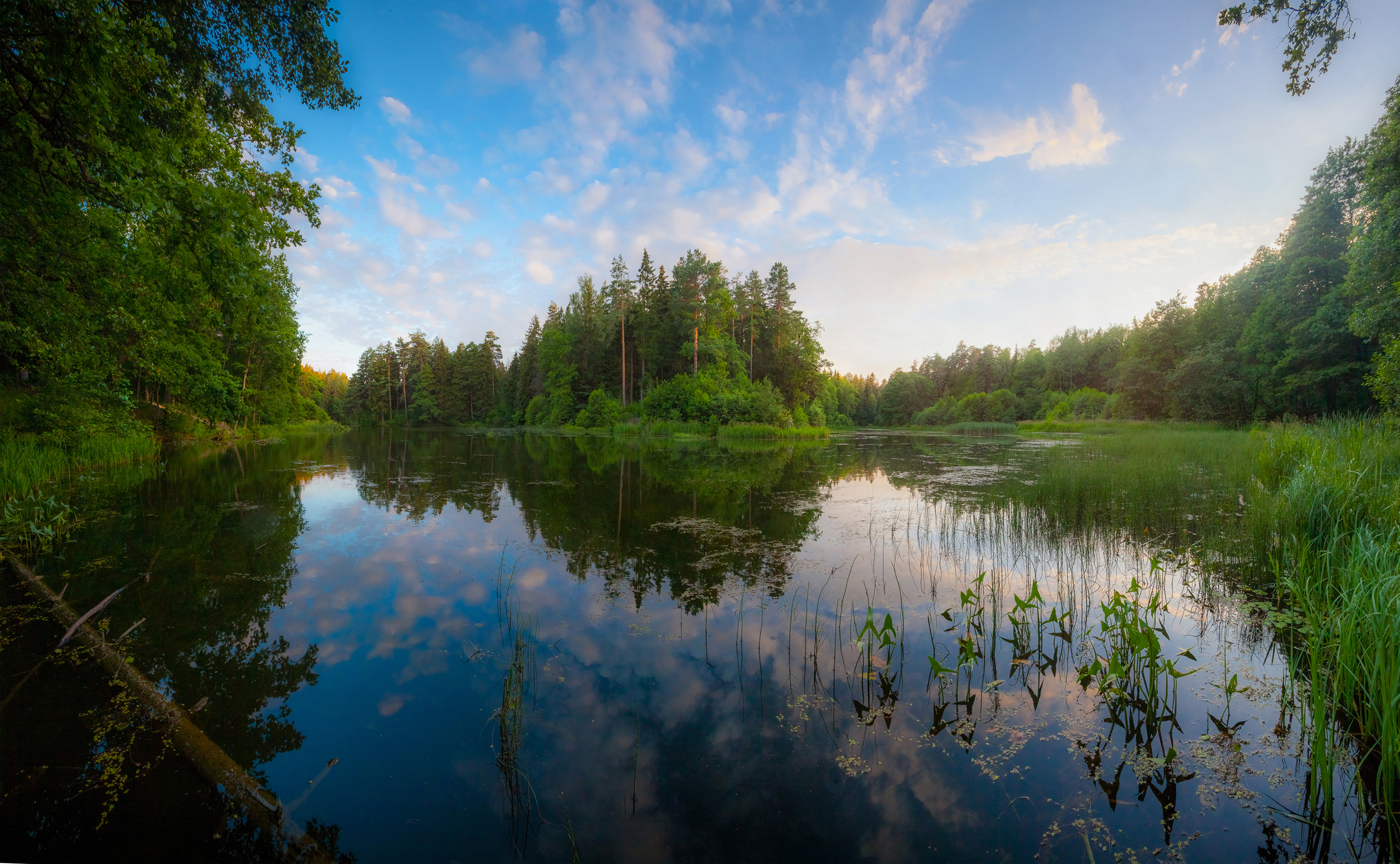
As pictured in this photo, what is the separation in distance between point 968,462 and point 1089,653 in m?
15.0

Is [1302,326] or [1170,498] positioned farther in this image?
[1302,326]

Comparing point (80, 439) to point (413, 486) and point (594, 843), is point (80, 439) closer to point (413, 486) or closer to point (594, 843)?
point (413, 486)

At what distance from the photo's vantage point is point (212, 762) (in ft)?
8.38

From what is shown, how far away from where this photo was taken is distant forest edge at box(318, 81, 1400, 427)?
23.5 meters

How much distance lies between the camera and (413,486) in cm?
1245

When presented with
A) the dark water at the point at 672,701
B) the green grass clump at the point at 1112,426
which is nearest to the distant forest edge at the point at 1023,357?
the green grass clump at the point at 1112,426

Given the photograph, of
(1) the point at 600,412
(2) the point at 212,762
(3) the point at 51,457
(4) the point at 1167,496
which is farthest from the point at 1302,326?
(3) the point at 51,457

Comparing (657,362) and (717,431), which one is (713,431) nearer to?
(717,431)

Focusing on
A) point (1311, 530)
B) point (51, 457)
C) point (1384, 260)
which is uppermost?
point (1384, 260)

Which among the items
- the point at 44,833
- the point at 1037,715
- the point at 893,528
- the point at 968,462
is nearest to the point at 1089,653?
the point at 1037,715

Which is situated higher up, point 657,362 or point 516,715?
point 657,362

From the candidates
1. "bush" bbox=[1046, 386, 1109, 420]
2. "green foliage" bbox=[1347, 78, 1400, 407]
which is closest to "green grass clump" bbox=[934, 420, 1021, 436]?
"bush" bbox=[1046, 386, 1109, 420]

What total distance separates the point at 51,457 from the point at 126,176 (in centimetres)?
908

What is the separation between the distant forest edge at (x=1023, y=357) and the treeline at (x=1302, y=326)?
8 centimetres
